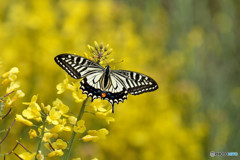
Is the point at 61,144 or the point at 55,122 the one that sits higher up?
Answer: the point at 55,122

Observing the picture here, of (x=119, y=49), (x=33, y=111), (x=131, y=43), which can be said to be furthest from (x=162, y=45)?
(x=33, y=111)

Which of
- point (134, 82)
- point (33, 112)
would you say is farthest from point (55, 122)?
point (134, 82)

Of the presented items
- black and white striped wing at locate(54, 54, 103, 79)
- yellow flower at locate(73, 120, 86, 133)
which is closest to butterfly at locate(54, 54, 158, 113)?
black and white striped wing at locate(54, 54, 103, 79)

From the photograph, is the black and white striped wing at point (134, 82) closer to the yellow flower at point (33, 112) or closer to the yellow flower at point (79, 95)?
the yellow flower at point (79, 95)

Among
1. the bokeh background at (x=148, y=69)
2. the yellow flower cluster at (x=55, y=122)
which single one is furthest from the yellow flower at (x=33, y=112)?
the bokeh background at (x=148, y=69)

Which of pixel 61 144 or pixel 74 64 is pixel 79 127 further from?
pixel 74 64

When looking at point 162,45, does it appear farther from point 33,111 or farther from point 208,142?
point 33,111

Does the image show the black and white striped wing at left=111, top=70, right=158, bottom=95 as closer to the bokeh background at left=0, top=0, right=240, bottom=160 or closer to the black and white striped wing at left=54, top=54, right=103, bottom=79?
the black and white striped wing at left=54, top=54, right=103, bottom=79
